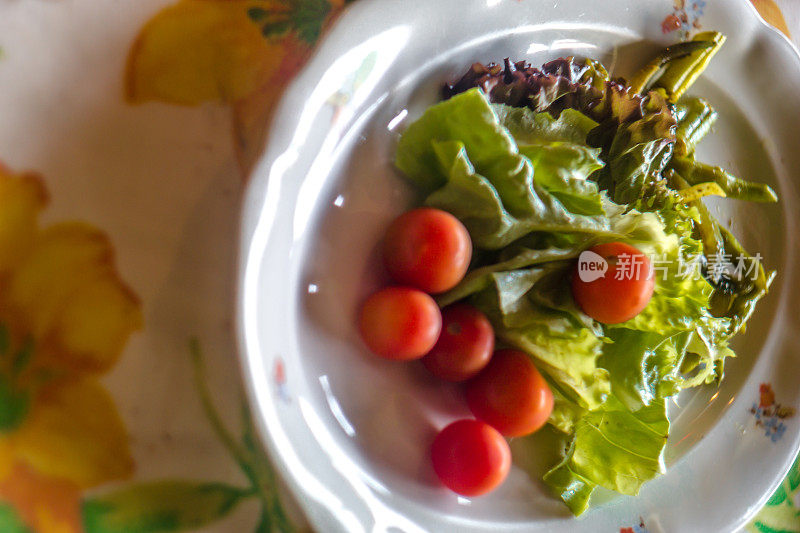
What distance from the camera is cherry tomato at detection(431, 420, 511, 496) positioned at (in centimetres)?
75

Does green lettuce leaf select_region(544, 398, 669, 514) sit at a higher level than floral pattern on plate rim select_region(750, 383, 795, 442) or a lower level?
higher

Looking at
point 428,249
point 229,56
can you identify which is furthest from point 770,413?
point 229,56

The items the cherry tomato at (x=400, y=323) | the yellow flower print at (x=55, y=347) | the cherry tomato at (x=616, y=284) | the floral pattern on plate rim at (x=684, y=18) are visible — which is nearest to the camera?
the yellow flower print at (x=55, y=347)

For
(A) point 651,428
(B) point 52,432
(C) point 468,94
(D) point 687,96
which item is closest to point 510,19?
(C) point 468,94

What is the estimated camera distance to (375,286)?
765 millimetres

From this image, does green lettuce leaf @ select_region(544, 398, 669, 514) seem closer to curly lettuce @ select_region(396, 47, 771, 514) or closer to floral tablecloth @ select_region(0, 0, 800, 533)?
curly lettuce @ select_region(396, 47, 771, 514)

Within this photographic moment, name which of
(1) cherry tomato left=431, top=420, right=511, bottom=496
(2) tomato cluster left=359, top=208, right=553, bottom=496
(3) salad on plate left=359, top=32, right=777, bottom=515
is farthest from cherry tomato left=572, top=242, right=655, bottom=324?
(1) cherry tomato left=431, top=420, right=511, bottom=496

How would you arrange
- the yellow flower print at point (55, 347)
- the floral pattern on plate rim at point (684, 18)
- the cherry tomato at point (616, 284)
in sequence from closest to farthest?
the yellow flower print at point (55, 347), the cherry tomato at point (616, 284), the floral pattern on plate rim at point (684, 18)

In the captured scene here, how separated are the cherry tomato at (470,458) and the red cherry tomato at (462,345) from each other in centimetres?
7

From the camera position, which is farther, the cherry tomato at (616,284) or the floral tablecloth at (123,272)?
the cherry tomato at (616,284)

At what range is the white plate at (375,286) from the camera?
65 centimetres

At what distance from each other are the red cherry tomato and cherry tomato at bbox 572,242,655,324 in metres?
0.15

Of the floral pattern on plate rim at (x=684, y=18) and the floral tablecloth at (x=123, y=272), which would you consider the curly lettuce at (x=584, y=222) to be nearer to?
the floral pattern on plate rim at (x=684, y=18)

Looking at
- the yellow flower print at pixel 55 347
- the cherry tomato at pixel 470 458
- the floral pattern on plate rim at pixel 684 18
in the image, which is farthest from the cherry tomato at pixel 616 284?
the yellow flower print at pixel 55 347
